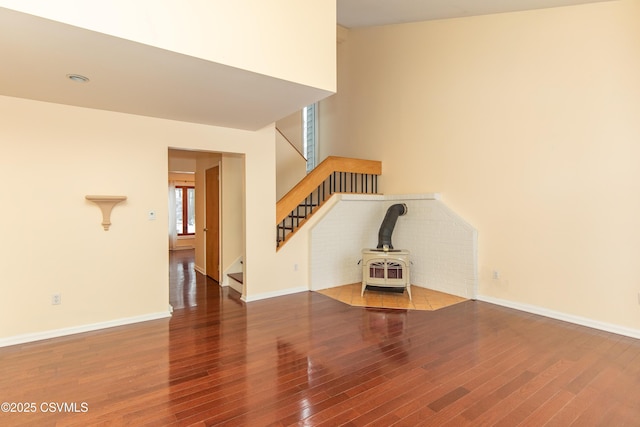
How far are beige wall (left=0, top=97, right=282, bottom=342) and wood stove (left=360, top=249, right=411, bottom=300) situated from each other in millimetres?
2606

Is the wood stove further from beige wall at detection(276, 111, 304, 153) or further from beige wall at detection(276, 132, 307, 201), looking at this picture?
beige wall at detection(276, 111, 304, 153)

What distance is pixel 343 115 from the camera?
6719 millimetres

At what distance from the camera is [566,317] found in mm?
3760

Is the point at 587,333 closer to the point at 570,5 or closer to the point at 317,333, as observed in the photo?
the point at 317,333

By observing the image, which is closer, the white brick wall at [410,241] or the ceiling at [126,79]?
the ceiling at [126,79]

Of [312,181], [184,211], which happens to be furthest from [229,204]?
[184,211]

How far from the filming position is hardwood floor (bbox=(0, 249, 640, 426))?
6.86ft

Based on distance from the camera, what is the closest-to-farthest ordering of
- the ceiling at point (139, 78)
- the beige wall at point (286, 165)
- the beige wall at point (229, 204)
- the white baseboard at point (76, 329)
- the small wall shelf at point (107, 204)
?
the ceiling at point (139, 78) < the white baseboard at point (76, 329) < the small wall shelf at point (107, 204) < the beige wall at point (229, 204) < the beige wall at point (286, 165)

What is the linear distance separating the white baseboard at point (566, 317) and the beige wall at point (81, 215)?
4.18 metres

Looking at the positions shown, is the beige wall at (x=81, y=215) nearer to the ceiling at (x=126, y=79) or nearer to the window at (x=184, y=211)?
the ceiling at (x=126, y=79)

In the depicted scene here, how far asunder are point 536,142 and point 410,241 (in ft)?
7.27

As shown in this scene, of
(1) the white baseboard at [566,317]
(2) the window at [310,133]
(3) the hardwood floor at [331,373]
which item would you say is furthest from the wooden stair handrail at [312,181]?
(1) the white baseboard at [566,317]

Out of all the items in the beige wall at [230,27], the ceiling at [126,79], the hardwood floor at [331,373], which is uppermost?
the beige wall at [230,27]

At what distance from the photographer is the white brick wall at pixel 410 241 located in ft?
15.4
